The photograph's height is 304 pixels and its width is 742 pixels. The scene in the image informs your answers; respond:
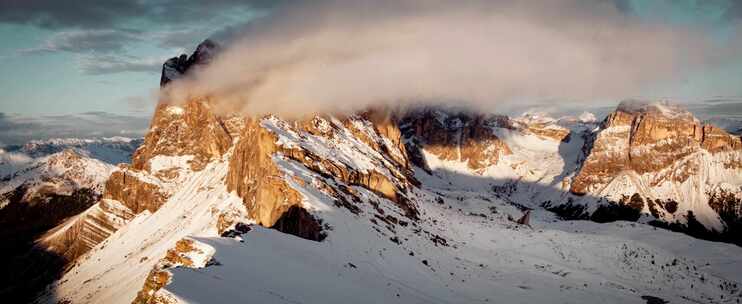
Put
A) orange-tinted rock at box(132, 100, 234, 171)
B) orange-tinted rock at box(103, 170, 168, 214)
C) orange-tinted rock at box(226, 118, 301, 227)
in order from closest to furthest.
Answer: orange-tinted rock at box(226, 118, 301, 227)
orange-tinted rock at box(103, 170, 168, 214)
orange-tinted rock at box(132, 100, 234, 171)

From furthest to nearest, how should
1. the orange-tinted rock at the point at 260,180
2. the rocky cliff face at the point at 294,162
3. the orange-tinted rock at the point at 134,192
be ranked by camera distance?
the orange-tinted rock at the point at 134,192 < the rocky cliff face at the point at 294,162 < the orange-tinted rock at the point at 260,180

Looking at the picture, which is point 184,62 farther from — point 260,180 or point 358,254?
point 358,254

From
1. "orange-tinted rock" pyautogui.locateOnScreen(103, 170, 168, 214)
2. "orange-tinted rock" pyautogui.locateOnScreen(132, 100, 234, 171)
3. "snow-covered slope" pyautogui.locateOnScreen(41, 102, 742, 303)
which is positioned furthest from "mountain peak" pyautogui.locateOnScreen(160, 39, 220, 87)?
"snow-covered slope" pyautogui.locateOnScreen(41, 102, 742, 303)

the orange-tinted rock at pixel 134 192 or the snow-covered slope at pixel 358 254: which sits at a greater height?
the snow-covered slope at pixel 358 254

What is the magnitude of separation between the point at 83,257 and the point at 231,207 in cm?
7573

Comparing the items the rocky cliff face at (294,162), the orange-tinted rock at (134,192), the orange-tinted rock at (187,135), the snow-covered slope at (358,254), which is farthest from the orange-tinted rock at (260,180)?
the orange-tinted rock at (134,192)

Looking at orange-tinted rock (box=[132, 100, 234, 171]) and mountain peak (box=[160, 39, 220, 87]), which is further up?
mountain peak (box=[160, 39, 220, 87])

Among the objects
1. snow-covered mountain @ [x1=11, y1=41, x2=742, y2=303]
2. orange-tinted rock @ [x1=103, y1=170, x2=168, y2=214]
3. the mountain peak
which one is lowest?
orange-tinted rock @ [x1=103, y1=170, x2=168, y2=214]

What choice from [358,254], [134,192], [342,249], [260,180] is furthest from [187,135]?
[358,254]

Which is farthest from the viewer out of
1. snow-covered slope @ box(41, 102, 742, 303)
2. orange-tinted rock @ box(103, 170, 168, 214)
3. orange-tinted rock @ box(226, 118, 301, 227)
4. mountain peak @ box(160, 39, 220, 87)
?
mountain peak @ box(160, 39, 220, 87)

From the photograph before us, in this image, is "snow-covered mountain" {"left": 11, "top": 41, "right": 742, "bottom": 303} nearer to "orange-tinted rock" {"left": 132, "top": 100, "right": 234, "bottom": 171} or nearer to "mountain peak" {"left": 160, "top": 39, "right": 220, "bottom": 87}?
"orange-tinted rock" {"left": 132, "top": 100, "right": 234, "bottom": 171}

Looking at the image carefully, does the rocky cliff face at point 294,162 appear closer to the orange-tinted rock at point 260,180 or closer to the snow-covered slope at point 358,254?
the orange-tinted rock at point 260,180

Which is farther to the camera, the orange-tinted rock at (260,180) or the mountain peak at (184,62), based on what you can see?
the mountain peak at (184,62)

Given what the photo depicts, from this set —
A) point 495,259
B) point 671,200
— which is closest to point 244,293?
point 495,259
